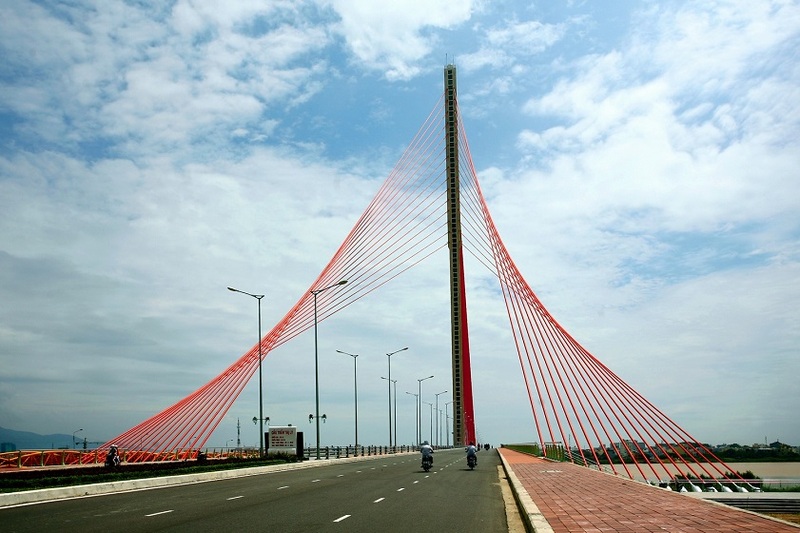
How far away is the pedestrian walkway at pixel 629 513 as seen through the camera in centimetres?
1192

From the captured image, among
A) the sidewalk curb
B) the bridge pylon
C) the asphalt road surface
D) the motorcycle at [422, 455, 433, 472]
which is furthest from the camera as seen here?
the bridge pylon

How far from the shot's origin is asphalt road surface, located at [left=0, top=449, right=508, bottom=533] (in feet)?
48.8

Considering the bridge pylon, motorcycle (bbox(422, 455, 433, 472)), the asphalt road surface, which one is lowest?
the asphalt road surface

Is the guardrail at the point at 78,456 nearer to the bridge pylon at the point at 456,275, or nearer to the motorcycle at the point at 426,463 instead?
the bridge pylon at the point at 456,275

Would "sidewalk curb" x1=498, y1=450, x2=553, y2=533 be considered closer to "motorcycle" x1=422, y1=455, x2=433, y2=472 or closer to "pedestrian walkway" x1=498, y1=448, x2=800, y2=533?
"pedestrian walkway" x1=498, y1=448, x2=800, y2=533

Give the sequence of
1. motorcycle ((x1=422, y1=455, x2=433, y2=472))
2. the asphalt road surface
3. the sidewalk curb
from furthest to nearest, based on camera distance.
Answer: motorcycle ((x1=422, y1=455, x2=433, y2=472)), the asphalt road surface, the sidewalk curb

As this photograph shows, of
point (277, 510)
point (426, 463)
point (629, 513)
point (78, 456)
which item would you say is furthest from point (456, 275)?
point (629, 513)

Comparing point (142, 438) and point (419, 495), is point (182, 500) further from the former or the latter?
point (142, 438)

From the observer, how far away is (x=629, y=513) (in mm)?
14164

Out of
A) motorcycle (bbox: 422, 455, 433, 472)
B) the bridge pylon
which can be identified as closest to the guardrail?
the bridge pylon

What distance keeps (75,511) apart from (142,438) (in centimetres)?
3032

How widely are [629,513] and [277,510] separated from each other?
7871mm

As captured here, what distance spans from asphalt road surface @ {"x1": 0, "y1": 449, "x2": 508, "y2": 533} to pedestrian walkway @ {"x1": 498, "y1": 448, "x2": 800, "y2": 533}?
107 centimetres

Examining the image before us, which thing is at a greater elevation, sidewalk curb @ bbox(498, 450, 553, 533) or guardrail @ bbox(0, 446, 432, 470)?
guardrail @ bbox(0, 446, 432, 470)
